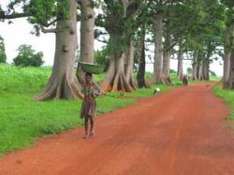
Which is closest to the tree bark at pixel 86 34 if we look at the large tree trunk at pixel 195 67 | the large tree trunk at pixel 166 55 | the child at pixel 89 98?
the child at pixel 89 98

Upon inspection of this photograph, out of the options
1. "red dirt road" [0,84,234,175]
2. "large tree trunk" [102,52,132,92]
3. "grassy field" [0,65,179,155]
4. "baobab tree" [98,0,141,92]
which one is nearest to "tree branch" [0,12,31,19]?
"grassy field" [0,65,179,155]

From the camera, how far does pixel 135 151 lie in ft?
48.1

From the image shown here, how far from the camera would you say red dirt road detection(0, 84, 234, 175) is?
12234mm

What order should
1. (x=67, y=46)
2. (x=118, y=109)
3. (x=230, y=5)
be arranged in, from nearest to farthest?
(x=118, y=109) < (x=67, y=46) < (x=230, y=5)

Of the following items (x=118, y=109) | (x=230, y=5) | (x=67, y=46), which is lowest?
(x=118, y=109)

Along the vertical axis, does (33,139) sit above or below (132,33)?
below

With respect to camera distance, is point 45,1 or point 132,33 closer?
point 45,1

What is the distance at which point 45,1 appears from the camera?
22.0 meters

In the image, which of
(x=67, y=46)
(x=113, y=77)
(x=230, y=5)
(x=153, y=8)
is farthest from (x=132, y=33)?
(x=67, y=46)

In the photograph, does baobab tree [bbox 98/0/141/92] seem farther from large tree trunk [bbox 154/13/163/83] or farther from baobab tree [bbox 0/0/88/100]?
large tree trunk [bbox 154/13/163/83]

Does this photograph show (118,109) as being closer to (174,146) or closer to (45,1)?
(45,1)

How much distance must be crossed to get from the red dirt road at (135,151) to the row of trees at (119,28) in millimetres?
6018

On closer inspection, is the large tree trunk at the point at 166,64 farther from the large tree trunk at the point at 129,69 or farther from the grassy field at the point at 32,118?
the grassy field at the point at 32,118

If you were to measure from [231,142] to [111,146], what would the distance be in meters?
3.53
